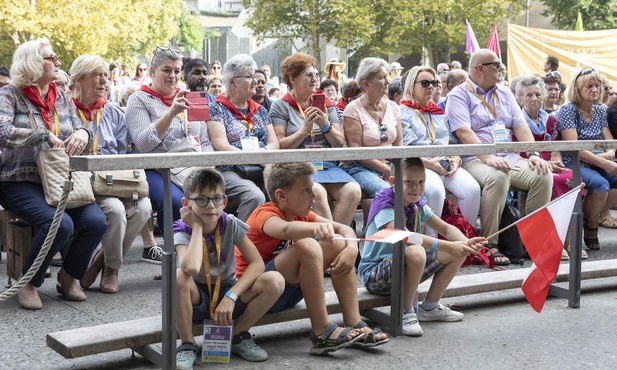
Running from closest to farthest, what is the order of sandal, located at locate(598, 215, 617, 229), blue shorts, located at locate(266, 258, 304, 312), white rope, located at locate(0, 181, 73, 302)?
white rope, located at locate(0, 181, 73, 302) < blue shorts, located at locate(266, 258, 304, 312) < sandal, located at locate(598, 215, 617, 229)

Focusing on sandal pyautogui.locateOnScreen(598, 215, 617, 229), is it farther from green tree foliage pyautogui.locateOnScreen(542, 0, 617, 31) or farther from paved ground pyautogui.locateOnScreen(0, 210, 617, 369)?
green tree foliage pyautogui.locateOnScreen(542, 0, 617, 31)

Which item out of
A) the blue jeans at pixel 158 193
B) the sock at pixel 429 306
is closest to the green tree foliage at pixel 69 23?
the blue jeans at pixel 158 193

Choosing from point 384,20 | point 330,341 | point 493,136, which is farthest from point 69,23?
point 330,341

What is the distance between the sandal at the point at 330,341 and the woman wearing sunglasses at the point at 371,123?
107 inches

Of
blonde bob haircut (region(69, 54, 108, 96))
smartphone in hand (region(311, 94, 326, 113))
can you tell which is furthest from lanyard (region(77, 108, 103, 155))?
smartphone in hand (region(311, 94, 326, 113))

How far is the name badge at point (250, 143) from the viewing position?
6895 mm

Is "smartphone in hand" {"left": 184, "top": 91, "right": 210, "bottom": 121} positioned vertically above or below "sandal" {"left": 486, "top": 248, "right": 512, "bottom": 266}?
above

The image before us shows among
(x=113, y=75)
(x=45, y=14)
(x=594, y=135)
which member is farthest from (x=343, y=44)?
(x=594, y=135)

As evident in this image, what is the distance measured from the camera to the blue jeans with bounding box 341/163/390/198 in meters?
7.37

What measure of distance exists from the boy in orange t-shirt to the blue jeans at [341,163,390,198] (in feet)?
7.50

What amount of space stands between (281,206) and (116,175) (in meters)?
1.87

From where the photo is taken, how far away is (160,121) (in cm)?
656

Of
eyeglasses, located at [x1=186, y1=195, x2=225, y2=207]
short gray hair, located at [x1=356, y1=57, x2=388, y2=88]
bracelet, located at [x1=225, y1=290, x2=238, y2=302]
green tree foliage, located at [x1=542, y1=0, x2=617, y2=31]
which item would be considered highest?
green tree foliage, located at [x1=542, y1=0, x2=617, y2=31]

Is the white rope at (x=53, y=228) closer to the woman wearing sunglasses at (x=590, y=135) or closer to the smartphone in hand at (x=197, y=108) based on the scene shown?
the smartphone in hand at (x=197, y=108)
